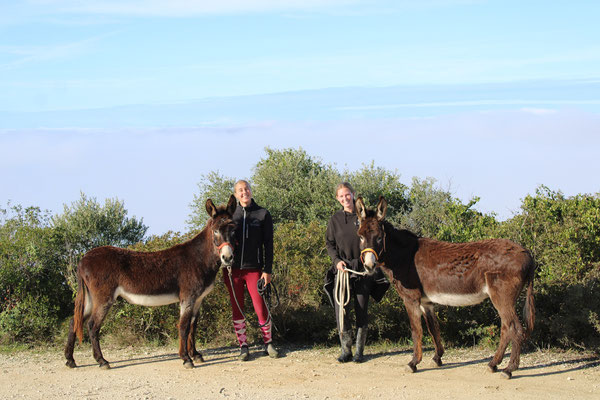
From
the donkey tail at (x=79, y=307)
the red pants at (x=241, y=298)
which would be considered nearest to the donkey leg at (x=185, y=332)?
the red pants at (x=241, y=298)

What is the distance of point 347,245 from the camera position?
27.3 ft

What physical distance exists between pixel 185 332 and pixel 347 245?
8.21ft

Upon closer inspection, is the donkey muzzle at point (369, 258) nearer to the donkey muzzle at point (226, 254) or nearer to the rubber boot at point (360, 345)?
the rubber boot at point (360, 345)

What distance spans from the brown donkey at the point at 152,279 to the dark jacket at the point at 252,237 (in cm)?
30

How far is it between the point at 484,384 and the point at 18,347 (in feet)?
25.6

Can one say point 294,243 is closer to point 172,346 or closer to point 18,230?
point 172,346

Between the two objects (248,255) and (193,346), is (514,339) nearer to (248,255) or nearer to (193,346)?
(248,255)

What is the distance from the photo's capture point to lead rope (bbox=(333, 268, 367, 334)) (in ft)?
27.3

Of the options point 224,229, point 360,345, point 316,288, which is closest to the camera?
point 224,229

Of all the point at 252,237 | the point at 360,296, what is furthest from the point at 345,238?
the point at 252,237

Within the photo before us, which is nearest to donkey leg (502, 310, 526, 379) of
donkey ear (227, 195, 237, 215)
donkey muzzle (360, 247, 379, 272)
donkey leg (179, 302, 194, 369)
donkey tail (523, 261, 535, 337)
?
donkey tail (523, 261, 535, 337)

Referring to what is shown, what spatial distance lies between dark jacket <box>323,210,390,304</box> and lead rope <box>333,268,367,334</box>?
10 cm

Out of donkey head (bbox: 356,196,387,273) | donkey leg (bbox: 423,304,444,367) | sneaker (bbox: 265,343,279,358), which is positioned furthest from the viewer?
sneaker (bbox: 265,343,279,358)

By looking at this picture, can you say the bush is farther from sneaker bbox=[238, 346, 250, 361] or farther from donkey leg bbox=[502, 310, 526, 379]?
donkey leg bbox=[502, 310, 526, 379]
